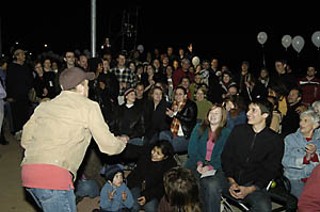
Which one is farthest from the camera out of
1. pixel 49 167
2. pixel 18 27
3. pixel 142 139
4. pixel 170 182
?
pixel 18 27

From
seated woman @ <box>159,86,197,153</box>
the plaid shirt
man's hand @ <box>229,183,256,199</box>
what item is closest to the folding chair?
man's hand @ <box>229,183,256,199</box>

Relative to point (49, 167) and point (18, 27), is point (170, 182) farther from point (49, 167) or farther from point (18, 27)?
point (18, 27)

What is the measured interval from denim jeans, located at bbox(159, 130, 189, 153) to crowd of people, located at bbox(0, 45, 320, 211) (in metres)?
0.02

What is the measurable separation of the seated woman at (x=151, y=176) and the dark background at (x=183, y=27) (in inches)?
535

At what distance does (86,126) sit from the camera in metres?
3.55

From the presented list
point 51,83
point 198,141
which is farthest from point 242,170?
point 51,83

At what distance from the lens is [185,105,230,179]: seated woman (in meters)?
5.68

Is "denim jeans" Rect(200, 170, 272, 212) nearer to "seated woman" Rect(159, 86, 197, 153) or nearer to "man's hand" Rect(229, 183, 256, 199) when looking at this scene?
"man's hand" Rect(229, 183, 256, 199)

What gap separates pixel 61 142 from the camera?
11.5ft

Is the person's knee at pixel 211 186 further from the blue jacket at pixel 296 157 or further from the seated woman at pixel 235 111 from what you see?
the seated woman at pixel 235 111

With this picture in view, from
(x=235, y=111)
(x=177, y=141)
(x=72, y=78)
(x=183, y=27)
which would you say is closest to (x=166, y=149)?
(x=177, y=141)

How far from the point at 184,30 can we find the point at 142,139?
853 inches

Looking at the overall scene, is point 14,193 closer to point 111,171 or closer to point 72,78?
point 111,171

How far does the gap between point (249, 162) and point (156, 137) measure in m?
2.57
